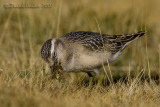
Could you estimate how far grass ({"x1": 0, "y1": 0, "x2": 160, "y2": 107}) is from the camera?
16.7 feet

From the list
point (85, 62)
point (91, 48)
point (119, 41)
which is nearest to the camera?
point (85, 62)

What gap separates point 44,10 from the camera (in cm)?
1206

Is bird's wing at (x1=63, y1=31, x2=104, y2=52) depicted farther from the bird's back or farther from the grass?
the grass

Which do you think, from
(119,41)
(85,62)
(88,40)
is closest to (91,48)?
(88,40)

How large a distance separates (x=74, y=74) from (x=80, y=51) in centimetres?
279

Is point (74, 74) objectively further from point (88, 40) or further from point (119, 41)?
point (88, 40)

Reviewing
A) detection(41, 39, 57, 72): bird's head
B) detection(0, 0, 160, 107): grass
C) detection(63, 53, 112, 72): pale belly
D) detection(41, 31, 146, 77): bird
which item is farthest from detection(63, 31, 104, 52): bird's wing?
detection(41, 39, 57, 72): bird's head

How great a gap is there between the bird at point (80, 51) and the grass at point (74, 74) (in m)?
0.23

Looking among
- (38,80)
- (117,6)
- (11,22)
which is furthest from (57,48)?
(117,6)

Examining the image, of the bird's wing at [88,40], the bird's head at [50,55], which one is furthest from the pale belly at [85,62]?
the bird's head at [50,55]

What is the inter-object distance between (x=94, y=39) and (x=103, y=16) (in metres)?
5.35

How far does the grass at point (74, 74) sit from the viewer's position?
5.10m

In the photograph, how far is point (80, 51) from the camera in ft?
22.1

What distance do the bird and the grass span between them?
23 centimetres
